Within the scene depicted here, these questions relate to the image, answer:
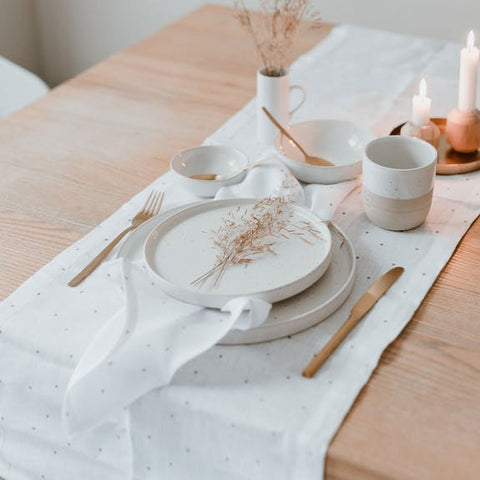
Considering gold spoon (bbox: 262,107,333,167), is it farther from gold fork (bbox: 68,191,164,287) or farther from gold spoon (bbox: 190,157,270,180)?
gold fork (bbox: 68,191,164,287)

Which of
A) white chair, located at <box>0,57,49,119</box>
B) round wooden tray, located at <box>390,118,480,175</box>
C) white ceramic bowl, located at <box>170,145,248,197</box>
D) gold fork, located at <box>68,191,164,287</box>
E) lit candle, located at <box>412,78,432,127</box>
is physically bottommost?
white chair, located at <box>0,57,49,119</box>

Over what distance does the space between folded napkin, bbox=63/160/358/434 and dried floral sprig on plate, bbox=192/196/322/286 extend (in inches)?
2.4

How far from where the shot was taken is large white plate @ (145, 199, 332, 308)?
0.97 meters

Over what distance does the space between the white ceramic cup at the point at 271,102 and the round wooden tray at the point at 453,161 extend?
0.27 m

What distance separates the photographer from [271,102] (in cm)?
141

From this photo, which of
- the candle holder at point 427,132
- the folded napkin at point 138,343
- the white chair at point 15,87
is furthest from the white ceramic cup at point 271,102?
the white chair at point 15,87

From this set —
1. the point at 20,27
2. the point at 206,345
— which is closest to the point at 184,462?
the point at 206,345

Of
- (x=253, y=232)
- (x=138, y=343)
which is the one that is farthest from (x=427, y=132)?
(x=138, y=343)

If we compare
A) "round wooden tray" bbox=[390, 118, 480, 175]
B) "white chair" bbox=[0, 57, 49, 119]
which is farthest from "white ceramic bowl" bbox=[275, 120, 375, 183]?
"white chair" bbox=[0, 57, 49, 119]

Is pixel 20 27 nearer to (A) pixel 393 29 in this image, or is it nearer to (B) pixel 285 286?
(A) pixel 393 29

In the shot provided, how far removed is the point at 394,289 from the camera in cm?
104

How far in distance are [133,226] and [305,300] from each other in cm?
30

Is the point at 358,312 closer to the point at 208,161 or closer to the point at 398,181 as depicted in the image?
the point at 398,181

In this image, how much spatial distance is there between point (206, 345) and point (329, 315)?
170mm
